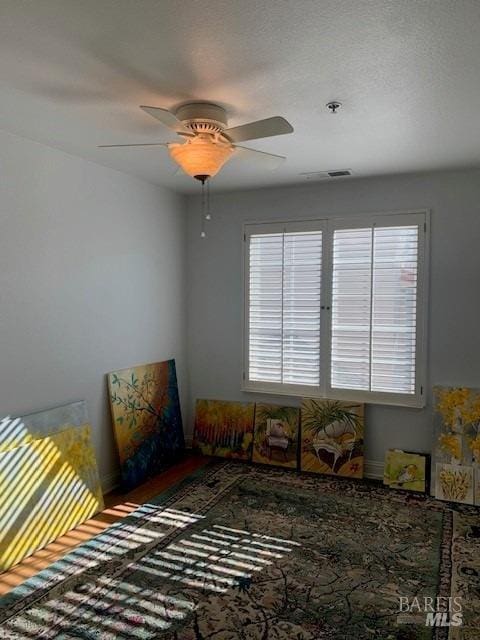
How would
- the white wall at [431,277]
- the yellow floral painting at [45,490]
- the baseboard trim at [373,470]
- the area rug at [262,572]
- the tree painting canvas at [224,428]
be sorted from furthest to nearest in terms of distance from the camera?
the tree painting canvas at [224,428] → the baseboard trim at [373,470] → the white wall at [431,277] → the yellow floral painting at [45,490] → the area rug at [262,572]

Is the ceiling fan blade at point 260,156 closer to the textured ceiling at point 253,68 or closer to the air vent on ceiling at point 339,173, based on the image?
the textured ceiling at point 253,68

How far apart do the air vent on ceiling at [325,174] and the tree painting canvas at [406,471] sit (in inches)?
92.0

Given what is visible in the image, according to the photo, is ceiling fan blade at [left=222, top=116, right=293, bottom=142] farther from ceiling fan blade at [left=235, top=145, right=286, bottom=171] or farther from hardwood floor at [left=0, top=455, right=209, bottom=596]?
hardwood floor at [left=0, top=455, right=209, bottom=596]

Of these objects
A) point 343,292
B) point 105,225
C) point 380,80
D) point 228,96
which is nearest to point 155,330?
point 105,225

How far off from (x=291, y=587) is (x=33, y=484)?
66.3 inches

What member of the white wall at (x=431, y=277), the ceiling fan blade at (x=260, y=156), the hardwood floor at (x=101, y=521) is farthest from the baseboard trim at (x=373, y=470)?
the ceiling fan blade at (x=260, y=156)

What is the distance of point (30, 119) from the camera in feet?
8.80

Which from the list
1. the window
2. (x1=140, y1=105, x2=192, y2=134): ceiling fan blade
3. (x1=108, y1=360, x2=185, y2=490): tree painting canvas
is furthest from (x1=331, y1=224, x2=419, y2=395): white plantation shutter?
(x1=140, y1=105, x2=192, y2=134): ceiling fan blade

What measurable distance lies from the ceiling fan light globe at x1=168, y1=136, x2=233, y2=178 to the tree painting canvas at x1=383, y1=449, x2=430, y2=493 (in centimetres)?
280

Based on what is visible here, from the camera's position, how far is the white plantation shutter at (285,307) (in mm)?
4246

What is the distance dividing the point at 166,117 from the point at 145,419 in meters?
2.74

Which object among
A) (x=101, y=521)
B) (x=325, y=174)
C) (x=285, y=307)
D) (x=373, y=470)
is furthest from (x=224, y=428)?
(x=325, y=174)

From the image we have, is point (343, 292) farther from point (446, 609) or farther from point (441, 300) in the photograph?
point (446, 609)

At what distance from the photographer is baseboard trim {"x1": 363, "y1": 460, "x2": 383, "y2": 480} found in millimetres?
4043
